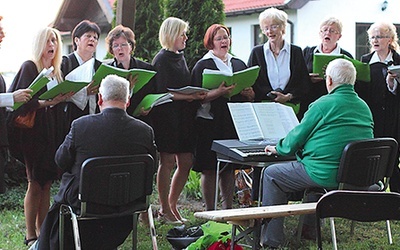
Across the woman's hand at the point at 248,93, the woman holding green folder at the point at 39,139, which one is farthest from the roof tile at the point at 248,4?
the woman holding green folder at the point at 39,139

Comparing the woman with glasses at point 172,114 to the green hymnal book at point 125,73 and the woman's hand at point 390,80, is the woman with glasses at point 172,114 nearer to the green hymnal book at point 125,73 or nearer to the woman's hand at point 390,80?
the green hymnal book at point 125,73

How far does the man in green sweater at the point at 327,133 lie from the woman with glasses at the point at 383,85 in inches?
61.6

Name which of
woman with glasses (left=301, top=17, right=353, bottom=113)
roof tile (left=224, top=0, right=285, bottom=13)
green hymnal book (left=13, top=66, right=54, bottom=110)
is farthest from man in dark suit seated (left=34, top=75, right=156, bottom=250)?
roof tile (left=224, top=0, right=285, bottom=13)

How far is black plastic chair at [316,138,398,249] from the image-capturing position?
227 inches

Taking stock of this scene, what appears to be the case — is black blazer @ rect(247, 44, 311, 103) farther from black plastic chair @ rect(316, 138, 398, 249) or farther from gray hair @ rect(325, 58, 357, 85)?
black plastic chair @ rect(316, 138, 398, 249)

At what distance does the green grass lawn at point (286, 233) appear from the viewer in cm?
669

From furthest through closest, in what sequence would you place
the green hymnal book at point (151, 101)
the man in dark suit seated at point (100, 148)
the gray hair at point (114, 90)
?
the green hymnal book at point (151, 101) < the gray hair at point (114, 90) < the man in dark suit seated at point (100, 148)

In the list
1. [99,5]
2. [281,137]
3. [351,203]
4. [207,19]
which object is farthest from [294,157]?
[99,5]

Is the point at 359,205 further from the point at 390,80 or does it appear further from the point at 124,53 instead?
the point at 390,80

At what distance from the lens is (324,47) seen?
7.55 metres

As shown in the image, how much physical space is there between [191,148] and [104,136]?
2.31 meters

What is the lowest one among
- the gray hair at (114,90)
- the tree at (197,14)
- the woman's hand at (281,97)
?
the woman's hand at (281,97)

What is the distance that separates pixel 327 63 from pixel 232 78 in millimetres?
976

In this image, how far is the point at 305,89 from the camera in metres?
7.33
